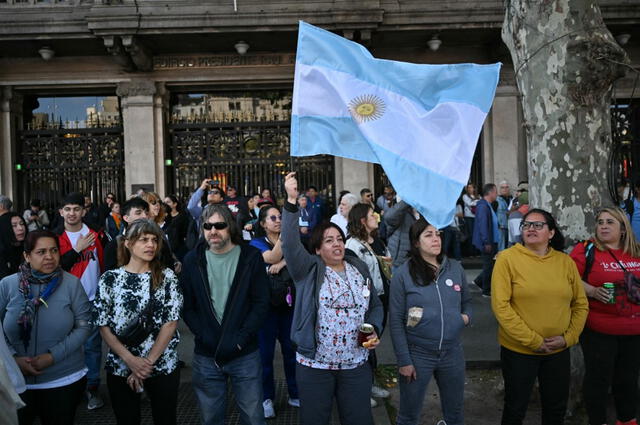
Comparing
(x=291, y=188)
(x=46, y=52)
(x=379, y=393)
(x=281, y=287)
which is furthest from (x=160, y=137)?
(x=291, y=188)

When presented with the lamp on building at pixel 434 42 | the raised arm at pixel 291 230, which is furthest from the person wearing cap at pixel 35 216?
the lamp on building at pixel 434 42

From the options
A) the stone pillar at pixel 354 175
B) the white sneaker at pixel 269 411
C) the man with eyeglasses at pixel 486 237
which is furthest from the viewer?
the stone pillar at pixel 354 175

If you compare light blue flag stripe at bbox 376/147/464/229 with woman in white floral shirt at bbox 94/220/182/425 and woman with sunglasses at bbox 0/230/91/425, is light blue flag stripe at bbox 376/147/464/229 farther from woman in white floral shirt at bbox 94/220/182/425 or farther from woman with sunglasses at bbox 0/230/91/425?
Answer: woman with sunglasses at bbox 0/230/91/425

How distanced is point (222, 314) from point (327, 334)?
2.38 feet

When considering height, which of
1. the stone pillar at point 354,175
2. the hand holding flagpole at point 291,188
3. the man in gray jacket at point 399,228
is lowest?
the man in gray jacket at point 399,228

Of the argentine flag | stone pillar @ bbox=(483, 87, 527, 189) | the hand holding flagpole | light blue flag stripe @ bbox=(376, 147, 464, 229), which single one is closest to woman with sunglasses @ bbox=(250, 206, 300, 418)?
the hand holding flagpole

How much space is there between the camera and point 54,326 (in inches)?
132

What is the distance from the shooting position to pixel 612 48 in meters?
4.38

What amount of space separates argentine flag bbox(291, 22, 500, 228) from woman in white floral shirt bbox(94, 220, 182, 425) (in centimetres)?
121

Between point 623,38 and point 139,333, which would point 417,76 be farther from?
point 623,38

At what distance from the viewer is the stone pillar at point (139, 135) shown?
11.9m

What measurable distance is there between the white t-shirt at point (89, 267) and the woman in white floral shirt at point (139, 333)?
1450 mm

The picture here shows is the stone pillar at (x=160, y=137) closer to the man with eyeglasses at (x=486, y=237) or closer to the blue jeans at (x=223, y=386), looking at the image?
the man with eyeglasses at (x=486, y=237)

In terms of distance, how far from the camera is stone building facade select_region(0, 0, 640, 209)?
10875 mm
